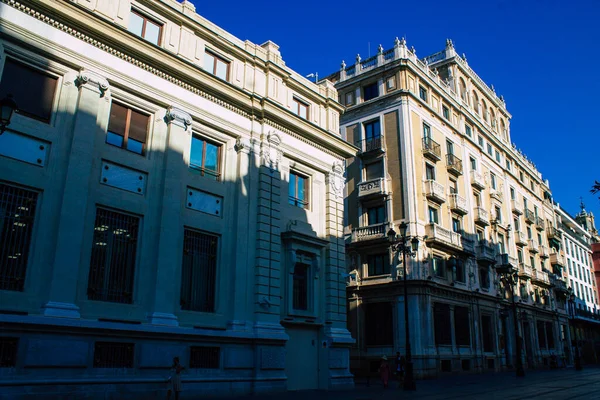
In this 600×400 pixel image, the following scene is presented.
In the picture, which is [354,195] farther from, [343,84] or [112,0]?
[112,0]

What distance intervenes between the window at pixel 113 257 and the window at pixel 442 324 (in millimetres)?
23320

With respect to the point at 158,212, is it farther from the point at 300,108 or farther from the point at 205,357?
the point at 300,108

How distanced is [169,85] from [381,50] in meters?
24.2

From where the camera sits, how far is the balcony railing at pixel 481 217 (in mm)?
43312

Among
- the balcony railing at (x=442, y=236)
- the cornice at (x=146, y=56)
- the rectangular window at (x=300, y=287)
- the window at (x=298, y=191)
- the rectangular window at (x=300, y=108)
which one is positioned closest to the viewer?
the cornice at (x=146, y=56)

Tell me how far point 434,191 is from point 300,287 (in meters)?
17.0

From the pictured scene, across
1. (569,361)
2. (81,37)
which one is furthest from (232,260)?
(569,361)

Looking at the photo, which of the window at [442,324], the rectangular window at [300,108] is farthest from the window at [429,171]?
the rectangular window at [300,108]

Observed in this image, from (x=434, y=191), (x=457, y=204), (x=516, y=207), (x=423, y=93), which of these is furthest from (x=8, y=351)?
(x=516, y=207)

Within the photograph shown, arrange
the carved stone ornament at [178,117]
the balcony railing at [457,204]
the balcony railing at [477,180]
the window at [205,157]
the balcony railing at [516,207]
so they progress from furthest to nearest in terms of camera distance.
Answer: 1. the balcony railing at [516,207]
2. the balcony railing at [477,180]
3. the balcony railing at [457,204]
4. the window at [205,157]
5. the carved stone ornament at [178,117]

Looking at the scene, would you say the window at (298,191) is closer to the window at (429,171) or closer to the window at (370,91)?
the window at (429,171)

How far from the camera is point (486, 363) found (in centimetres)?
3991

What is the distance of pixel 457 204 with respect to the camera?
1591 inches

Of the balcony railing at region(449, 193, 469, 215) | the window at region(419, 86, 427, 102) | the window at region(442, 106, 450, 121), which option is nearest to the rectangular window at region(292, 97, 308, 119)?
the window at region(419, 86, 427, 102)
